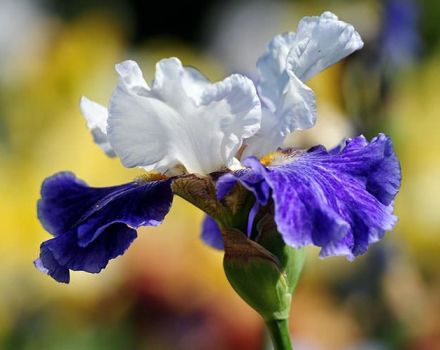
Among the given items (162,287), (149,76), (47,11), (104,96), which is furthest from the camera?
(47,11)

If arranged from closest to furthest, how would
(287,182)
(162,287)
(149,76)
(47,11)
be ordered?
(287,182), (162,287), (149,76), (47,11)

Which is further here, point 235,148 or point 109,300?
point 109,300

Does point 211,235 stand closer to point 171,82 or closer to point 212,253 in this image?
point 171,82

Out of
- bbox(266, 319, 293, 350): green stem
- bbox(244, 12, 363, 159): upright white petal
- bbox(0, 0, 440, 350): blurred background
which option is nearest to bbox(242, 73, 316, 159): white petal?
bbox(244, 12, 363, 159): upright white petal

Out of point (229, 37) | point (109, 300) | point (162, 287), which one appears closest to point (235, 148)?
point (162, 287)

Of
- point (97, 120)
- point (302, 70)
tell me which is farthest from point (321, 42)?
point (97, 120)

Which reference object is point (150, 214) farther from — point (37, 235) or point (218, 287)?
point (37, 235)
